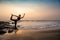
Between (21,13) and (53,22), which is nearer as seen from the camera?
(21,13)

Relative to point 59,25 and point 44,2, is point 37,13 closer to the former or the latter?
point 44,2

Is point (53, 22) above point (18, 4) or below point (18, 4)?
below

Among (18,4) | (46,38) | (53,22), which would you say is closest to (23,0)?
(18,4)

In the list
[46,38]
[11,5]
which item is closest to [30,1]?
[11,5]

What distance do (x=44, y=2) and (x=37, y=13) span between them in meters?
0.31

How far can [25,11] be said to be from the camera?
3.71 meters

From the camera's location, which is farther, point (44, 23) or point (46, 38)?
point (44, 23)

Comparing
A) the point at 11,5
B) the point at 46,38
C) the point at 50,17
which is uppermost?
the point at 11,5

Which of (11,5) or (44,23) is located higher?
(11,5)

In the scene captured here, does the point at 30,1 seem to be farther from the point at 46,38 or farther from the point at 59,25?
Answer: the point at 46,38

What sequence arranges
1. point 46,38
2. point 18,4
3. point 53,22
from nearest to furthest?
1. point 46,38
2. point 18,4
3. point 53,22

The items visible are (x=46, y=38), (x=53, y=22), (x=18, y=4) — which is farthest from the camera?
(x=53, y=22)

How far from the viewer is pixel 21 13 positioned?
3.62 metres

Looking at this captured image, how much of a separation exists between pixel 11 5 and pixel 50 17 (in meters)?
1.00
